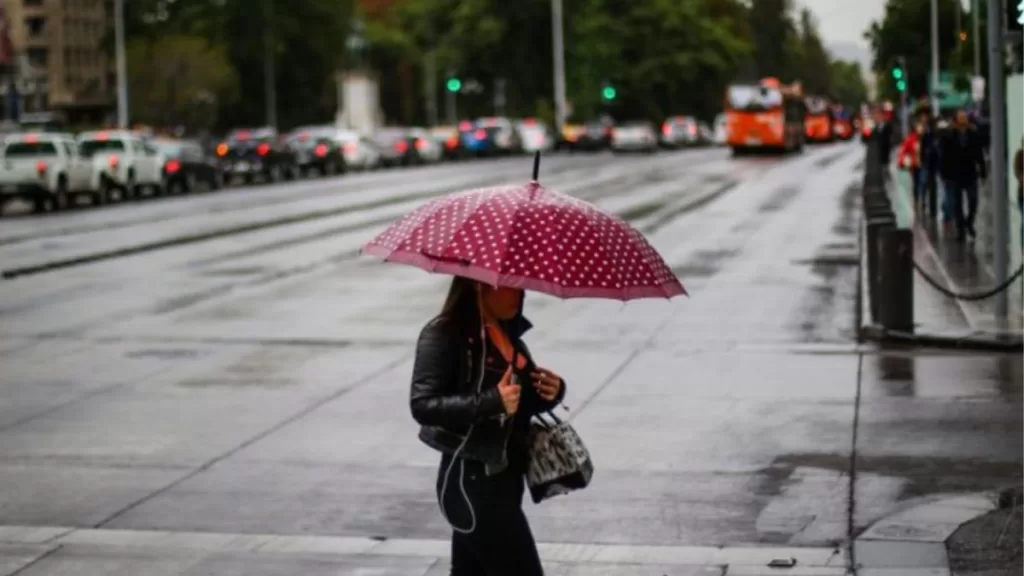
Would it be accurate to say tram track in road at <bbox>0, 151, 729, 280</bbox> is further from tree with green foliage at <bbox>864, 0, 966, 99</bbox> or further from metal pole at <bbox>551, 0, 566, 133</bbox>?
metal pole at <bbox>551, 0, 566, 133</bbox>

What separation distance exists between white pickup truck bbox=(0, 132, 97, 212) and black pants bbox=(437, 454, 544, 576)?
42002mm

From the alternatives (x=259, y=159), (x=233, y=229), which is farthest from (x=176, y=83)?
(x=233, y=229)

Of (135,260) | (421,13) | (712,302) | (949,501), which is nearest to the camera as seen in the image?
(949,501)

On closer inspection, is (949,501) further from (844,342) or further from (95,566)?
(844,342)

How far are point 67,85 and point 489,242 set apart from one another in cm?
13563

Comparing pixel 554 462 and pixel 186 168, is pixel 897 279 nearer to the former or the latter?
pixel 554 462

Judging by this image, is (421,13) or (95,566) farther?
(421,13)

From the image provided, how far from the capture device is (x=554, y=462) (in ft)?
19.4

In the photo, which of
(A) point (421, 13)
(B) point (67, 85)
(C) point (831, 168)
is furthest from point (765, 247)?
(B) point (67, 85)

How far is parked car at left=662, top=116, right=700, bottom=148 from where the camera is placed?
10856 centimetres

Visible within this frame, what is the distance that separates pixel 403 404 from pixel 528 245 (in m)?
8.50

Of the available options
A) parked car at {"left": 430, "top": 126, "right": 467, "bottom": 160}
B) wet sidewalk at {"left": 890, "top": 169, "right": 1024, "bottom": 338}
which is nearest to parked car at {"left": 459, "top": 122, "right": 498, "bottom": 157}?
parked car at {"left": 430, "top": 126, "right": 467, "bottom": 160}

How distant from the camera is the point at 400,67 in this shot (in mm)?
149375

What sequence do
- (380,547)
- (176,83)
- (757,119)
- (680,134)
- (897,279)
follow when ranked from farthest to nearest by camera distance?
(680,134) < (176,83) < (757,119) < (897,279) < (380,547)
